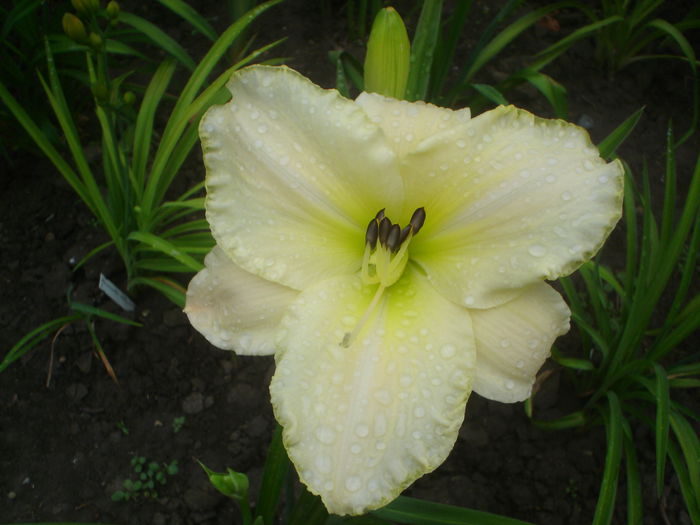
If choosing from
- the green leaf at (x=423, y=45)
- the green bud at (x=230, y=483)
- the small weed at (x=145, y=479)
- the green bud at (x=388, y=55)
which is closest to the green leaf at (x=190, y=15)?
the green leaf at (x=423, y=45)

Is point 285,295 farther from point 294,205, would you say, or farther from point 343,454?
point 343,454

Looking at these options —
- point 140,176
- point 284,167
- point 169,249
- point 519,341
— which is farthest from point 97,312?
point 519,341

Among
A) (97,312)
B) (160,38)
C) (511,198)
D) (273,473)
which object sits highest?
(511,198)

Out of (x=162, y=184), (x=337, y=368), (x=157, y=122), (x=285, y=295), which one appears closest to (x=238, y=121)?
(x=285, y=295)

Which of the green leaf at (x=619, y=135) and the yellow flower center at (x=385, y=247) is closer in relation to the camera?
the yellow flower center at (x=385, y=247)

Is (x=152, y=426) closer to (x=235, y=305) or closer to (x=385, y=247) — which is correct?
(x=235, y=305)

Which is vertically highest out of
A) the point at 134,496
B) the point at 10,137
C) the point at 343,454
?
the point at 343,454

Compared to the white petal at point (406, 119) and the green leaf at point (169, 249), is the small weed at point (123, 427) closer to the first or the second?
the green leaf at point (169, 249)
